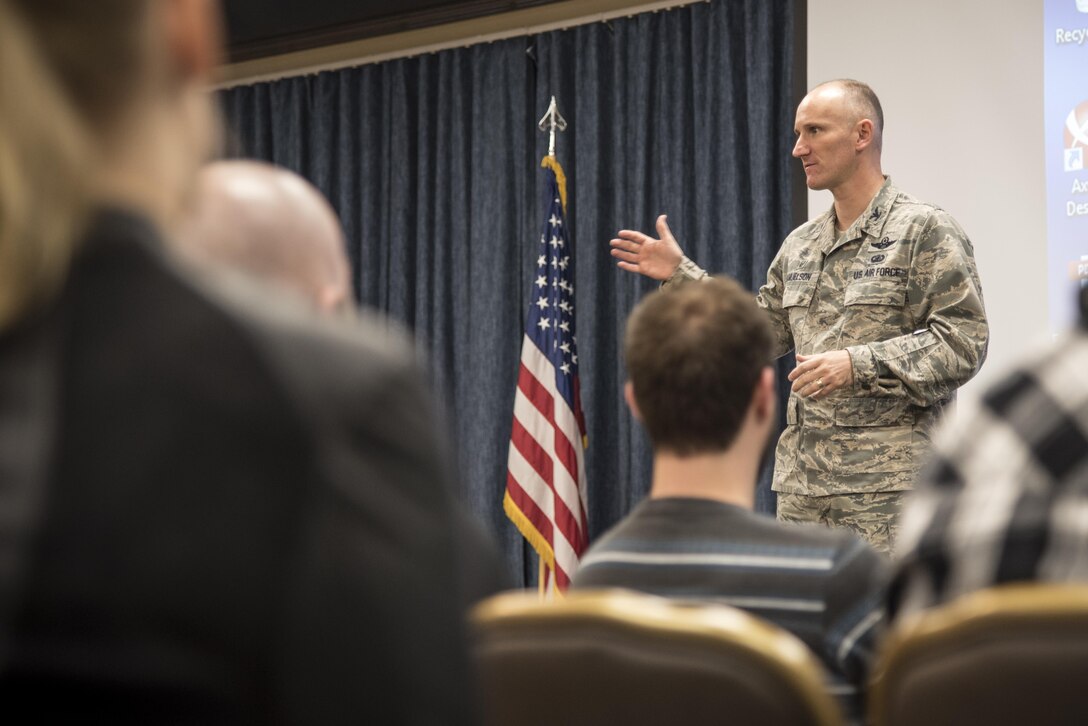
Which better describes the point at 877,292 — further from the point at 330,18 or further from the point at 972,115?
the point at 330,18

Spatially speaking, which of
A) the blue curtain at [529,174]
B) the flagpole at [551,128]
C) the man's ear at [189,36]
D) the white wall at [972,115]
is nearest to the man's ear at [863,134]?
the white wall at [972,115]

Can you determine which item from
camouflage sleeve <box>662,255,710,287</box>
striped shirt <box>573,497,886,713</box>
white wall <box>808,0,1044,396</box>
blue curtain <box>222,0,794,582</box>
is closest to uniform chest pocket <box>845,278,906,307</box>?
camouflage sleeve <box>662,255,710,287</box>

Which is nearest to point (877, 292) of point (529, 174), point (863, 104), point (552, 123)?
point (863, 104)

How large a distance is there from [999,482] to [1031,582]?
0.08 meters

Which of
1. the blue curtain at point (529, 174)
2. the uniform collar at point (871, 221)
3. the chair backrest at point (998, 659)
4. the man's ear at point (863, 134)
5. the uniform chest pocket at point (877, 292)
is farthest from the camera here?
the blue curtain at point (529, 174)

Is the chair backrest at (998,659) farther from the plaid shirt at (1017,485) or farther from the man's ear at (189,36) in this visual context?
the man's ear at (189,36)

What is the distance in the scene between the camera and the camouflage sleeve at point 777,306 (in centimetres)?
385

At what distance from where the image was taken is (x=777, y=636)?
39.9 inches

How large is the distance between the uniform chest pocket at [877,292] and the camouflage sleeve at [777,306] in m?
0.33

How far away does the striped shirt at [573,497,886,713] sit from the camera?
1.39 m

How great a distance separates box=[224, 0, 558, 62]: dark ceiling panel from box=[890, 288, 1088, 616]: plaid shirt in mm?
4872

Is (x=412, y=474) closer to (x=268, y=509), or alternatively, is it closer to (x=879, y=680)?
(x=268, y=509)

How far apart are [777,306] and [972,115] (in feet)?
4.30

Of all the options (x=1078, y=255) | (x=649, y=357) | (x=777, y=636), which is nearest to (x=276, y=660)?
(x=777, y=636)
